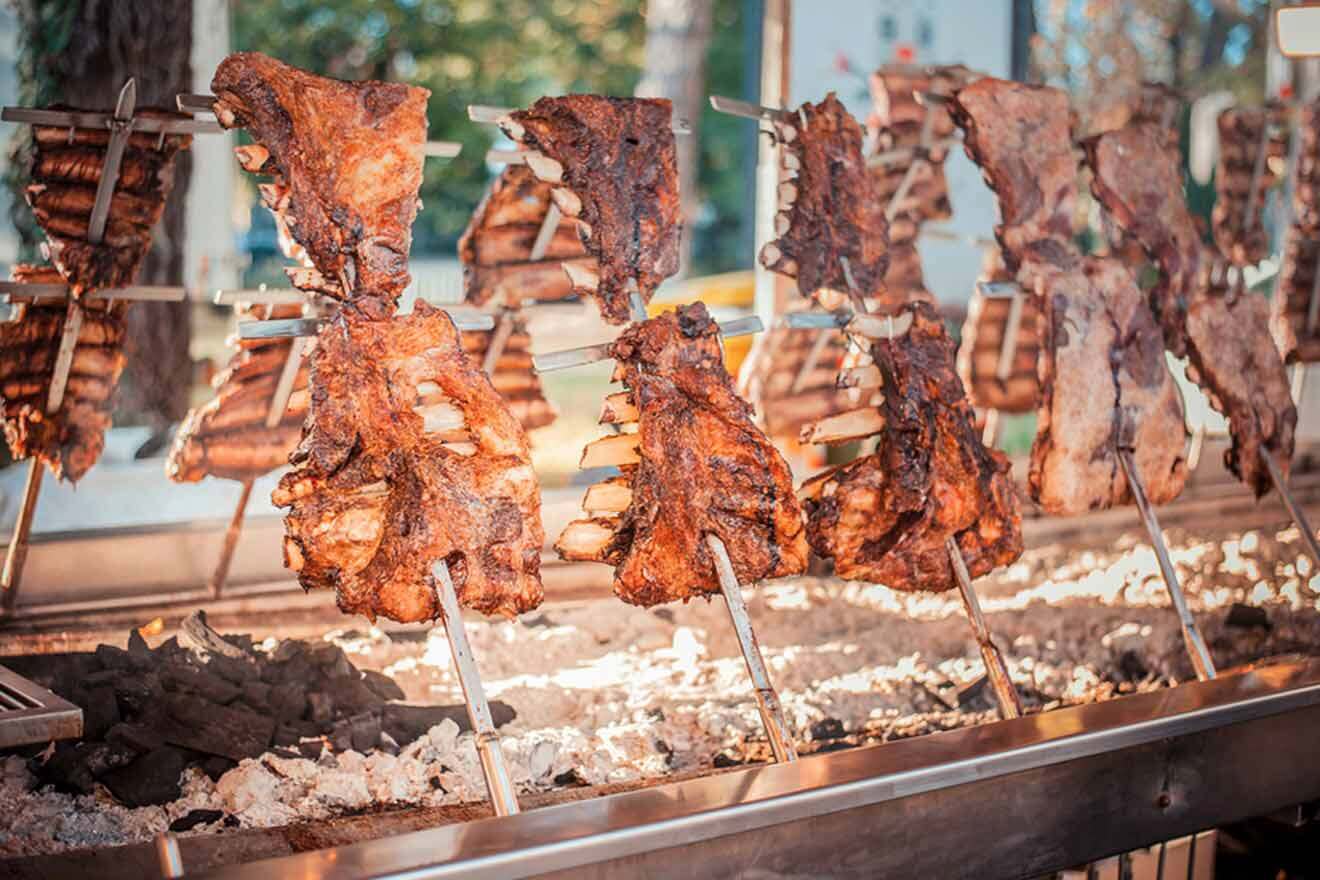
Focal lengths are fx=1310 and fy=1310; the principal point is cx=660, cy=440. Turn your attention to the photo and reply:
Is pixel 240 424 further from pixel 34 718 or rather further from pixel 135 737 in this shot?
pixel 34 718

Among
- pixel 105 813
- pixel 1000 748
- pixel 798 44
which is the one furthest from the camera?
pixel 798 44

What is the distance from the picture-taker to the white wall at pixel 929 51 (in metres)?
6.48

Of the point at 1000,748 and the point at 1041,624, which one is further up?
the point at 1000,748

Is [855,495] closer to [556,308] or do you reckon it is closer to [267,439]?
[556,308]

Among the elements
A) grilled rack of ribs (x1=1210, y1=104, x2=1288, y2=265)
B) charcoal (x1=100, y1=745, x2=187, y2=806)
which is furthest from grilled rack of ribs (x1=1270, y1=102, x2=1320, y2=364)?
charcoal (x1=100, y1=745, x2=187, y2=806)

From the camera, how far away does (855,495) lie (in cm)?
341

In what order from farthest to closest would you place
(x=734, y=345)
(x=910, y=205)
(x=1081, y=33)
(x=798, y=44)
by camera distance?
(x=1081, y=33)
(x=734, y=345)
(x=798, y=44)
(x=910, y=205)

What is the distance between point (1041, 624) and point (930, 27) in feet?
12.2

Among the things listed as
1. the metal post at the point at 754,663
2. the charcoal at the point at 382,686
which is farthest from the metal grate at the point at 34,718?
the metal post at the point at 754,663

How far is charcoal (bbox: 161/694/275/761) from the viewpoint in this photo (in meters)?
3.33

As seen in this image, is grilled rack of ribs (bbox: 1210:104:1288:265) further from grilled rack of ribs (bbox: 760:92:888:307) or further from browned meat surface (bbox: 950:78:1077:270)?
grilled rack of ribs (bbox: 760:92:888:307)

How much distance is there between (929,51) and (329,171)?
4.74m

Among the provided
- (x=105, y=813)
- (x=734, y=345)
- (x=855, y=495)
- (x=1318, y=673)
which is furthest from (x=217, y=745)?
(x=734, y=345)

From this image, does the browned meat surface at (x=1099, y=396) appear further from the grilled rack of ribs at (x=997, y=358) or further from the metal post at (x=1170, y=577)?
the grilled rack of ribs at (x=997, y=358)
